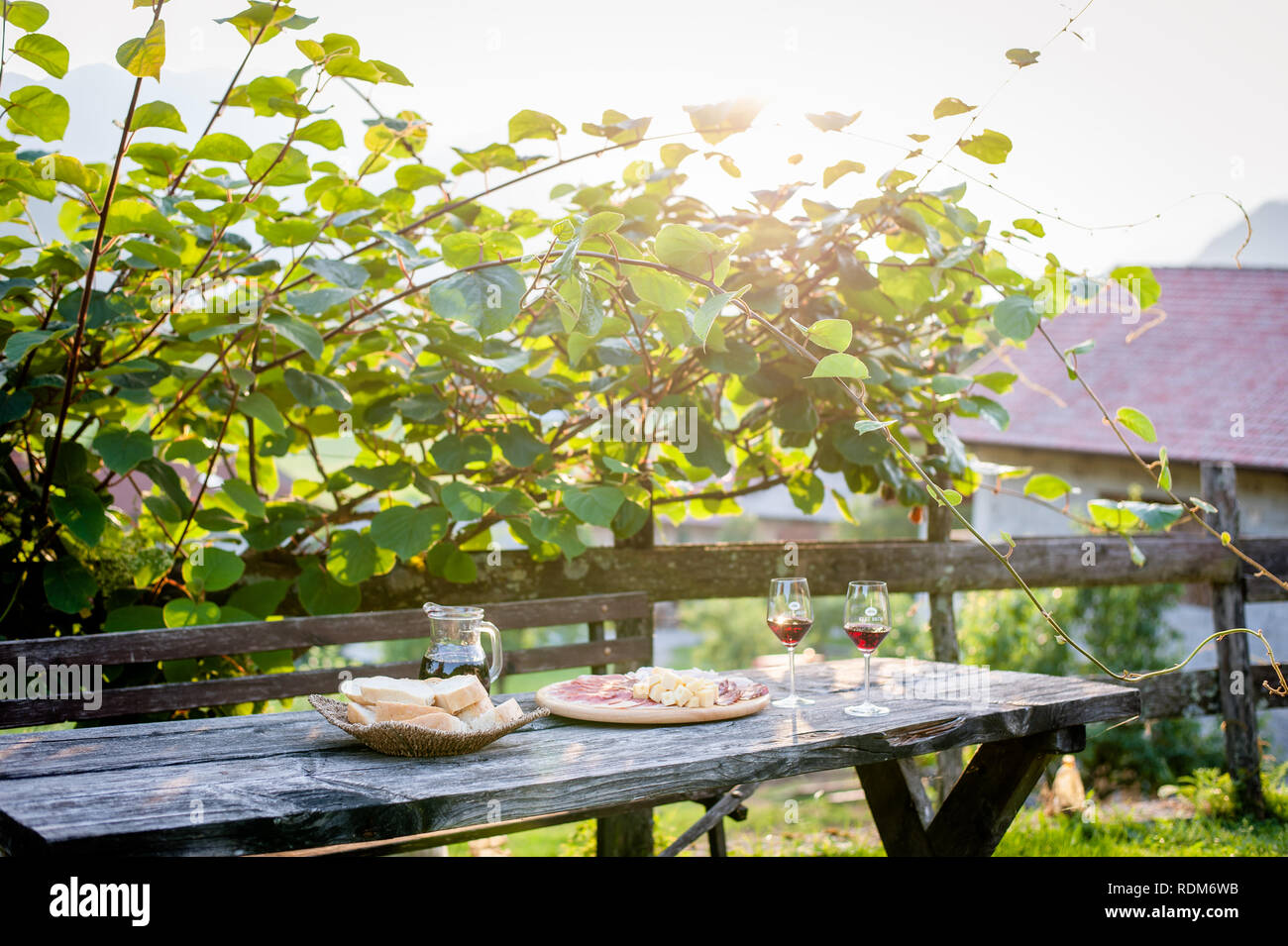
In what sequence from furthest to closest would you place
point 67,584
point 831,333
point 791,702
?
point 67,584
point 791,702
point 831,333

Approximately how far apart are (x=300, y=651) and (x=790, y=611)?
120 cm

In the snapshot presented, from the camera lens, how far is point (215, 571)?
2129 millimetres

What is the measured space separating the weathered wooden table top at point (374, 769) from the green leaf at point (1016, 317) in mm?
765

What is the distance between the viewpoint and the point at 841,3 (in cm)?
308

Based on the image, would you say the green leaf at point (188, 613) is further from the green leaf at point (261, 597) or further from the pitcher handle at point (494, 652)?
the pitcher handle at point (494, 652)

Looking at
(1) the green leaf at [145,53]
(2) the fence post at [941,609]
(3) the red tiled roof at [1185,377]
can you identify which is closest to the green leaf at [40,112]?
(1) the green leaf at [145,53]

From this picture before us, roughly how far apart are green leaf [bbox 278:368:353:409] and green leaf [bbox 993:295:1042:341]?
1455 mm

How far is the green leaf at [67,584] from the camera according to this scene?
204cm

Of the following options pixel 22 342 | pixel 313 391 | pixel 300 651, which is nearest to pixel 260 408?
pixel 313 391

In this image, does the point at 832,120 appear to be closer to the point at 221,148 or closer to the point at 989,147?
the point at 989,147

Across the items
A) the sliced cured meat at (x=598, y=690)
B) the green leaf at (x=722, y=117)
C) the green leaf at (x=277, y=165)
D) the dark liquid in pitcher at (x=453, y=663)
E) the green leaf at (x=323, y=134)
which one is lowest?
the sliced cured meat at (x=598, y=690)

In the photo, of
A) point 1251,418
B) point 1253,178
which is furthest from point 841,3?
point 1251,418

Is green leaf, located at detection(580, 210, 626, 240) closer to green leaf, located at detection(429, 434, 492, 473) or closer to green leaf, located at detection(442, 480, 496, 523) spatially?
green leaf, located at detection(442, 480, 496, 523)
